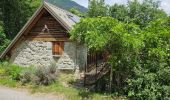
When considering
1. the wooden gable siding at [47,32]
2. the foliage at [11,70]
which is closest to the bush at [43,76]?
the foliage at [11,70]

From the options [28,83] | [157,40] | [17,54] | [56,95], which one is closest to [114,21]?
[157,40]

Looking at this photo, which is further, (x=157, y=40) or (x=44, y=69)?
(x=44, y=69)

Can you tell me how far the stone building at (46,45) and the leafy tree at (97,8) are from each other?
44.0ft

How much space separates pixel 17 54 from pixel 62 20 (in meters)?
5.27

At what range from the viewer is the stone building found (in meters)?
23.9

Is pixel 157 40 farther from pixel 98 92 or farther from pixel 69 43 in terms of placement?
pixel 69 43

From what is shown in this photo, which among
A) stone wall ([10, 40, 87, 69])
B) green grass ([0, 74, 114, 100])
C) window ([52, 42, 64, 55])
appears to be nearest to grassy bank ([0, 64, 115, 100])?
green grass ([0, 74, 114, 100])

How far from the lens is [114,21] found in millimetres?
17797

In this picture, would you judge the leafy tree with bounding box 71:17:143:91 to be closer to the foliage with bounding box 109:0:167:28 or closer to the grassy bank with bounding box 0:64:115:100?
the grassy bank with bounding box 0:64:115:100

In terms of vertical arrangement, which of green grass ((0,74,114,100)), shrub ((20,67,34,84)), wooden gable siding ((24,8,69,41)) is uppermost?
wooden gable siding ((24,8,69,41))

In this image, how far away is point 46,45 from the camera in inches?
972

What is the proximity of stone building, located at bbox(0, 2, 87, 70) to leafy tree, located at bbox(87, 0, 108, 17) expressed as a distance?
528 inches

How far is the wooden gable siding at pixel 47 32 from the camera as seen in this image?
24.1 metres

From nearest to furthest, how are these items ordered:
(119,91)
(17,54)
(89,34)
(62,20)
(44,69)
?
(89,34), (119,91), (44,69), (62,20), (17,54)
